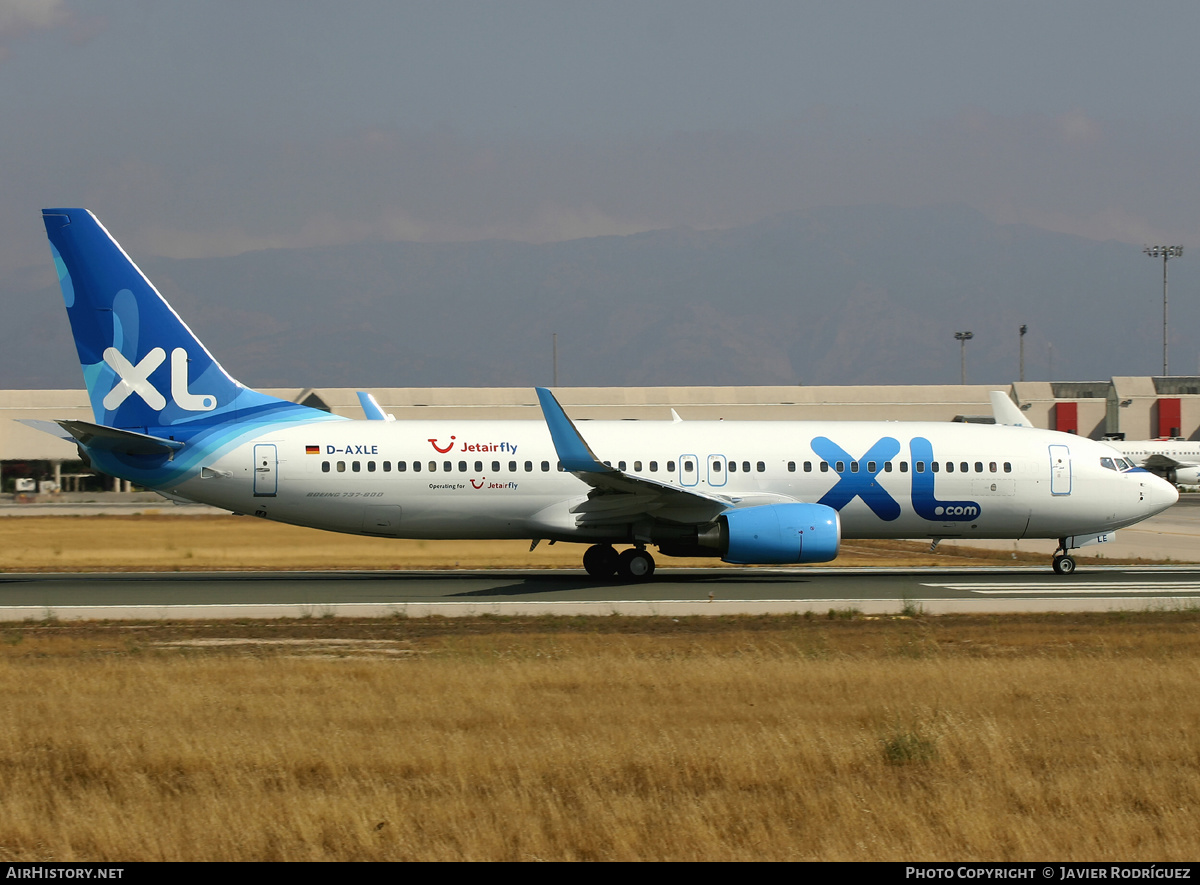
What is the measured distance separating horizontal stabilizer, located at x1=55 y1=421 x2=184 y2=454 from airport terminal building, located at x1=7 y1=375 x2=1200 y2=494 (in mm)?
46489

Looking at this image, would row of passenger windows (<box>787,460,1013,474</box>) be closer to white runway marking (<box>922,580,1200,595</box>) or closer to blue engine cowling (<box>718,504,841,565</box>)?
blue engine cowling (<box>718,504,841,565</box>)

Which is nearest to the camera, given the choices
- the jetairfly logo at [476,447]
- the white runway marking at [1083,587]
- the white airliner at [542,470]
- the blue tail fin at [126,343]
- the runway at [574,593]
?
the runway at [574,593]

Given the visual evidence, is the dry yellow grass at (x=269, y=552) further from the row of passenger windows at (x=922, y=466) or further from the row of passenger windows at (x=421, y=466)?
the row of passenger windows at (x=421, y=466)

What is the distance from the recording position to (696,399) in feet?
258

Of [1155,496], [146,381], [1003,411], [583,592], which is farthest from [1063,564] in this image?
[1003,411]

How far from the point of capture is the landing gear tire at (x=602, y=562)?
81.6 feet

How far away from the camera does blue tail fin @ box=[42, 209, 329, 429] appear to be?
938 inches

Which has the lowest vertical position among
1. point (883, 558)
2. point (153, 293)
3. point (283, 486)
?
point (883, 558)

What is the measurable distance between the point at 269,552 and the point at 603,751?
25765 mm

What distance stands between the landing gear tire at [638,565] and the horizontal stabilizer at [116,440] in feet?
32.0

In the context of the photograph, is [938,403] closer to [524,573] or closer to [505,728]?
[524,573]

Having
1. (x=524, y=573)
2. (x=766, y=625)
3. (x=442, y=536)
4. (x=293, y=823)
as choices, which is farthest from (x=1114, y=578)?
(x=293, y=823)

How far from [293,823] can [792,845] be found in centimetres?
312

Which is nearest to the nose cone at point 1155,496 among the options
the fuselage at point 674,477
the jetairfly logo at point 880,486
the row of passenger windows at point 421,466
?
the fuselage at point 674,477
